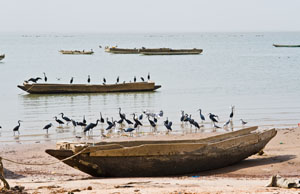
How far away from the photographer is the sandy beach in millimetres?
9238

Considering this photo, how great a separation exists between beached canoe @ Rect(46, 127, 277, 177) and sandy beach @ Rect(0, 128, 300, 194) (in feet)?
0.82

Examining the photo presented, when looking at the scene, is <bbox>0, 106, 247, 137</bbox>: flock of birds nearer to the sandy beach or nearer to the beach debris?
the sandy beach

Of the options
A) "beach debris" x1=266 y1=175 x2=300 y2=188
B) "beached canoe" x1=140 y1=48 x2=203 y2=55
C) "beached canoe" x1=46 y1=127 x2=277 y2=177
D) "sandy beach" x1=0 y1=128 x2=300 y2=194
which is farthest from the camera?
"beached canoe" x1=140 y1=48 x2=203 y2=55

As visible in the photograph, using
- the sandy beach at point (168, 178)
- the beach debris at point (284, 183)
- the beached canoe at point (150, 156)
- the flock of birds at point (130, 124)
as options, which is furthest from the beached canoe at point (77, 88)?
the beach debris at point (284, 183)

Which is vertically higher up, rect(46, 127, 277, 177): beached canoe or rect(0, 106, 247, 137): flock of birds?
rect(0, 106, 247, 137): flock of birds

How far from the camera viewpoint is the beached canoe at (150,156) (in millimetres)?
10773

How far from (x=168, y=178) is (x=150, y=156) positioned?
564 mm

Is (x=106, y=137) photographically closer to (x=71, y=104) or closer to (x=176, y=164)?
(x=176, y=164)

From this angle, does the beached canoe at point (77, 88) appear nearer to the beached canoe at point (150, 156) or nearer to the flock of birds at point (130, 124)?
the flock of birds at point (130, 124)

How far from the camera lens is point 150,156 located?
36.6ft

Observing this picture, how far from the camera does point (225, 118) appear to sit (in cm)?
2172

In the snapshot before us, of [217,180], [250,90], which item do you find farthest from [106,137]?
[250,90]

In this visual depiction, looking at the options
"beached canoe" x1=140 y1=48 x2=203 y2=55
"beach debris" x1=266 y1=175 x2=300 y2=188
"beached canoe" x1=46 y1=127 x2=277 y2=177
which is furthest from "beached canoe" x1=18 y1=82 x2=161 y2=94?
"beached canoe" x1=140 y1=48 x2=203 y2=55

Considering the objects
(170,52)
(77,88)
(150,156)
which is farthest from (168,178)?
(170,52)
